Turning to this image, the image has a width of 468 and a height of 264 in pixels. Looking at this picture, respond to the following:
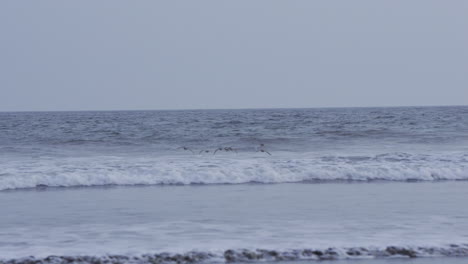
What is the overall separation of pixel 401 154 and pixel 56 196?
1100cm

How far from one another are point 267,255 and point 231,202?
15.0ft

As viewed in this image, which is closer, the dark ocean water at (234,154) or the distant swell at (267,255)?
the distant swell at (267,255)

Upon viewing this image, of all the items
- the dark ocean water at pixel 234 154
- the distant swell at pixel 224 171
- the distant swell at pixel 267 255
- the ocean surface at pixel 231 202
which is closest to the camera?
the distant swell at pixel 267 255

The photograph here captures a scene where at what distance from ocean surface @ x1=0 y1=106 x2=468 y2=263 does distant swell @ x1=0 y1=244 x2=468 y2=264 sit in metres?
0.02

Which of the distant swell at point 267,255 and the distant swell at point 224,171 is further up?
the distant swell at point 224,171

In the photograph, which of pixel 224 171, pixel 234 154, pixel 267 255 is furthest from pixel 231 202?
pixel 234 154

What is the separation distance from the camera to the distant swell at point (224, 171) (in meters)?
16.5

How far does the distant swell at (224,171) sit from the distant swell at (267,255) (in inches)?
311

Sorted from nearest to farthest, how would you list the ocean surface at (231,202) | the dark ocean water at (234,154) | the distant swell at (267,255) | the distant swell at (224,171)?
1. the distant swell at (267,255)
2. the ocean surface at (231,202)
3. the distant swell at (224,171)
4. the dark ocean water at (234,154)

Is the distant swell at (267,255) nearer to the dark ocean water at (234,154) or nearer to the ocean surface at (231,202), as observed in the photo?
the ocean surface at (231,202)

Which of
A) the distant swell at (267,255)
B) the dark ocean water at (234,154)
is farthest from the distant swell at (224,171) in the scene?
the distant swell at (267,255)

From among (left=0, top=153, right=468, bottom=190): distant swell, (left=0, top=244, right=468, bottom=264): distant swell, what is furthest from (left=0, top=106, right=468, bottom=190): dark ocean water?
(left=0, top=244, right=468, bottom=264): distant swell

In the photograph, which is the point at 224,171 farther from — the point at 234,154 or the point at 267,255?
the point at 267,255

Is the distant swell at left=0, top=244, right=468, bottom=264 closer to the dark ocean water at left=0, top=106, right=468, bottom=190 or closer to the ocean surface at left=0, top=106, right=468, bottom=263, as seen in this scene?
the ocean surface at left=0, top=106, right=468, bottom=263
